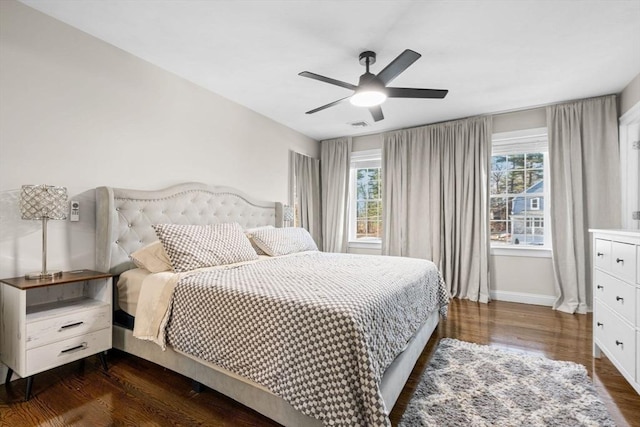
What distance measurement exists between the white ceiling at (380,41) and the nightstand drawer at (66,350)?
2.21m

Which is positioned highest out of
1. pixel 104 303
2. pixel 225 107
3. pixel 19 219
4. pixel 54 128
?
pixel 225 107

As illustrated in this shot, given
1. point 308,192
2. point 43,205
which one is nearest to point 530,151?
point 308,192

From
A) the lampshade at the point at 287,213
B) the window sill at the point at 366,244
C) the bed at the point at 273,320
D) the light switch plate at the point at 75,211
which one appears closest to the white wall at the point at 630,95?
the bed at the point at 273,320

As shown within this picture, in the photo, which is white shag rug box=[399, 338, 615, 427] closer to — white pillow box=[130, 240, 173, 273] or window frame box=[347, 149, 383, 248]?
white pillow box=[130, 240, 173, 273]

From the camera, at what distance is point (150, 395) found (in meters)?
1.84

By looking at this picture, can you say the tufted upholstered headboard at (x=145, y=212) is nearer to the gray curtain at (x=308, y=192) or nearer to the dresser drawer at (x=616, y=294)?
the gray curtain at (x=308, y=192)

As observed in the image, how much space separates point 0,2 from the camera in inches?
76.2

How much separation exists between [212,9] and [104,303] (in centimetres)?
216

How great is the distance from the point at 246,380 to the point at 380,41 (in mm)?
2497

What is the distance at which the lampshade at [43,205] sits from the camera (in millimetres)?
1905

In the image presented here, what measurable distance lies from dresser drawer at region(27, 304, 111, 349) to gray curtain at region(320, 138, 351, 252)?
11.4 ft

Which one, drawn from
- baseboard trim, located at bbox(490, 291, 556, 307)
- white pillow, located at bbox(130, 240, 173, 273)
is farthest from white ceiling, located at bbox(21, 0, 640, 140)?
baseboard trim, located at bbox(490, 291, 556, 307)

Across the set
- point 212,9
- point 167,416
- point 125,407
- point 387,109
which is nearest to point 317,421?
point 167,416

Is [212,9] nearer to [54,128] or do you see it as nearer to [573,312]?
[54,128]
